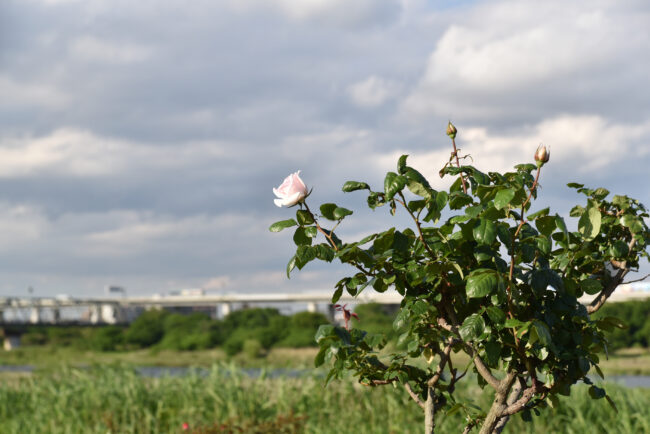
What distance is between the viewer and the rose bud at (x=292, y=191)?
2.62 m

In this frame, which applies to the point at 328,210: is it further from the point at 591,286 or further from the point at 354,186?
the point at 591,286

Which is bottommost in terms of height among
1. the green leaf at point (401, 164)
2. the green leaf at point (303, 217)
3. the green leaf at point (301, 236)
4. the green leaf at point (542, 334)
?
the green leaf at point (542, 334)

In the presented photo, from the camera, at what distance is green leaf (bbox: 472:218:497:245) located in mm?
2439

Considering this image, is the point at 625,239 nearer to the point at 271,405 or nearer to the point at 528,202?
the point at 528,202

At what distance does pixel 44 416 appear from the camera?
9.99 metres

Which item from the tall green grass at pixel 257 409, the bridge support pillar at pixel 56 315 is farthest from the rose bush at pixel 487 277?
the bridge support pillar at pixel 56 315

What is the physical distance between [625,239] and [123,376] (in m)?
10.6

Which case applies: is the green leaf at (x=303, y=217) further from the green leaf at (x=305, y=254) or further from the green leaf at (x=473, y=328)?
the green leaf at (x=473, y=328)

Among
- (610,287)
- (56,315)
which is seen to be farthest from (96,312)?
(610,287)

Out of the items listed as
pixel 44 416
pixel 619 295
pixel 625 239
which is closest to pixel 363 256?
pixel 625 239

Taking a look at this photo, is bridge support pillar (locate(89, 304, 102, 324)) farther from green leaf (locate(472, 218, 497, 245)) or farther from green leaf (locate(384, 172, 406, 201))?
green leaf (locate(472, 218, 497, 245))

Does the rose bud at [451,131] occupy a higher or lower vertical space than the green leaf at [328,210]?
higher

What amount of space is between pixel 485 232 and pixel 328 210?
71cm

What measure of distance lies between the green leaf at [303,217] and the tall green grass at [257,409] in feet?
18.3
